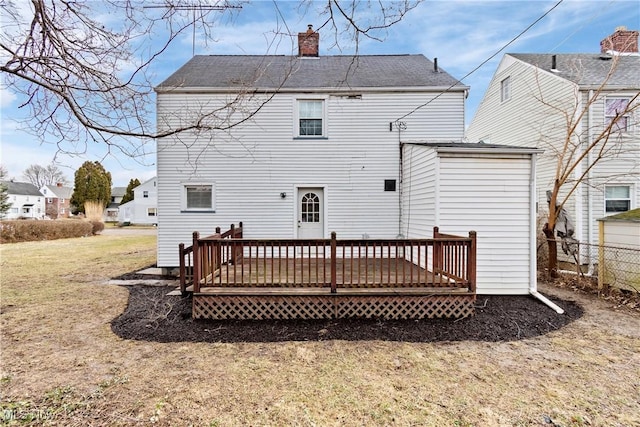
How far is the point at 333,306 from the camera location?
5371 millimetres

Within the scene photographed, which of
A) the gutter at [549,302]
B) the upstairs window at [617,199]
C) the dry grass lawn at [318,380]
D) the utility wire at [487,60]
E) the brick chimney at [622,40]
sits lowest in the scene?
the dry grass lawn at [318,380]

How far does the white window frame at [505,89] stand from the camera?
12.9 m

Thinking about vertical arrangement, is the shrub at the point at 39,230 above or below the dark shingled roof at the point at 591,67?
below

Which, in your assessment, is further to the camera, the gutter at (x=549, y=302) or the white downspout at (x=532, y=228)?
the white downspout at (x=532, y=228)

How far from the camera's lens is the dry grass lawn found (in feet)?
9.59

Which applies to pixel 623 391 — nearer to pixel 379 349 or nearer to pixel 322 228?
pixel 379 349

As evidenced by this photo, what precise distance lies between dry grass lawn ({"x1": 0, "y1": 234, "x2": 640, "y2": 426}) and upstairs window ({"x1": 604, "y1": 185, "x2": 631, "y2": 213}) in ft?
20.9

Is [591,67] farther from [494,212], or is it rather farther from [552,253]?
[494,212]

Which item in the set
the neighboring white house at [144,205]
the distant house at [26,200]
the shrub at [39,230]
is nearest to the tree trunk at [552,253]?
the shrub at [39,230]

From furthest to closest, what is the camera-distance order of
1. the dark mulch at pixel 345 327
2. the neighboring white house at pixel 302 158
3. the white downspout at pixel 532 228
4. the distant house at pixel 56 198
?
the distant house at pixel 56 198, the neighboring white house at pixel 302 158, the white downspout at pixel 532 228, the dark mulch at pixel 345 327

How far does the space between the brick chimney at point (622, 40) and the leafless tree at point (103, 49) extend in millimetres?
14305

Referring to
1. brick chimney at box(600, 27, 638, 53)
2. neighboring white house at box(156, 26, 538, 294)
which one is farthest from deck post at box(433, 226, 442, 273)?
brick chimney at box(600, 27, 638, 53)

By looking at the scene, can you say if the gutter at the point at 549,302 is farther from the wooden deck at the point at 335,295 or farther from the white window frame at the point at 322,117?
the white window frame at the point at 322,117

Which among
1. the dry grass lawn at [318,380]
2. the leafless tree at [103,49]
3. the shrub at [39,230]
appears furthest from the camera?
the shrub at [39,230]
